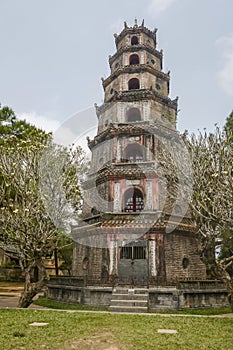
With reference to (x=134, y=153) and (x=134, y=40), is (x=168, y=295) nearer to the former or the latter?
(x=134, y=153)

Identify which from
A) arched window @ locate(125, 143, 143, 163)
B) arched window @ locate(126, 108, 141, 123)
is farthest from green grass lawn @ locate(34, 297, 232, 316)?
arched window @ locate(126, 108, 141, 123)

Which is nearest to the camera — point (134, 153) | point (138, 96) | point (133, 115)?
point (134, 153)

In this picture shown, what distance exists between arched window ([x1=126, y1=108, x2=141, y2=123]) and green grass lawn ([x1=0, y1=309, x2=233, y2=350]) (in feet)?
50.7

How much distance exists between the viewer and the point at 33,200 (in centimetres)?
1473

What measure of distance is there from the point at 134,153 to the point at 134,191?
3.08m

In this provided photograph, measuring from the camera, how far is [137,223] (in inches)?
714

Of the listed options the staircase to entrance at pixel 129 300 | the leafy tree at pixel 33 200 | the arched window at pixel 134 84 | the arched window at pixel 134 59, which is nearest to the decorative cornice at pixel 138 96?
the arched window at pixel 134 84

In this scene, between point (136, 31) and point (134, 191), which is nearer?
point (134, 191)

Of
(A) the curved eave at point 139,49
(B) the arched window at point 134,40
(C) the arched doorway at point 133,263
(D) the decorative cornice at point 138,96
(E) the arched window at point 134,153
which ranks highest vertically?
(B) the arched window at point 134,40

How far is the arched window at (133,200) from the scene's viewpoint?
20.7m

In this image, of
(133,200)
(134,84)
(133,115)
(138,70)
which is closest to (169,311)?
(133,200)

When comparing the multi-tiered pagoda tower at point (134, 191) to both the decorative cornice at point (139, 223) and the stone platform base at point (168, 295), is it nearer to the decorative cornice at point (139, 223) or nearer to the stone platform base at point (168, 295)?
the decorative cornice at point (139, 223)

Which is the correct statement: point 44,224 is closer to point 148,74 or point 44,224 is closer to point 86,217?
point 86,217

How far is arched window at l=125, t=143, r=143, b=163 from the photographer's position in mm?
21895
